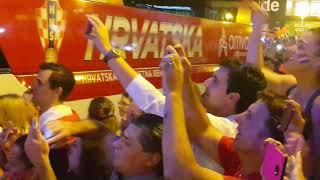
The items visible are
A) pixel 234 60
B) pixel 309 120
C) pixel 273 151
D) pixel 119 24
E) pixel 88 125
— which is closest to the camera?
pixel 273 151

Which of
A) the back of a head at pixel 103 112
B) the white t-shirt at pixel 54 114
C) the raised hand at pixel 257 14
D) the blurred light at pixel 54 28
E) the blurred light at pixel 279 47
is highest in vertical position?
the raised hand at pixel 257 14

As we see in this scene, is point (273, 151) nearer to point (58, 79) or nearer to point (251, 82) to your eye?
point (251, 82)

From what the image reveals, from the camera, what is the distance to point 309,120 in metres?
3.04

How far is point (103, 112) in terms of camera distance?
5.53 m

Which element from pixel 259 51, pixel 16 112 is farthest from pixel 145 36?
pixel 16 112

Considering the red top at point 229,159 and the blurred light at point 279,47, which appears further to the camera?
the blurred light at point 279,47

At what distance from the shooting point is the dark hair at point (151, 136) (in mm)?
2805

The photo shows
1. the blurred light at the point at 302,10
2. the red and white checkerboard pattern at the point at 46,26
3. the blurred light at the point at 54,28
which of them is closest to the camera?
the red and white checkerboard pattern at the point at 46,26

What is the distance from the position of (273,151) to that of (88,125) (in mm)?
1379

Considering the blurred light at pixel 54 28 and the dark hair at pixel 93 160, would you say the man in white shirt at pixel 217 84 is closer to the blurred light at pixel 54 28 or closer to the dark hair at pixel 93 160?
the dark hair at pixel 93 160

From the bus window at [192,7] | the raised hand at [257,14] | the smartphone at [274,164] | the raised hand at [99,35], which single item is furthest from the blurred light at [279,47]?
the smartphone at [274,164]

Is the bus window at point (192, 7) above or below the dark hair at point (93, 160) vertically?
above

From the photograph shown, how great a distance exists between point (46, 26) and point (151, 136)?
276 cm

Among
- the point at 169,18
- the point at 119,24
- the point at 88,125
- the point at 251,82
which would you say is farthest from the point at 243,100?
the point at 169,18
